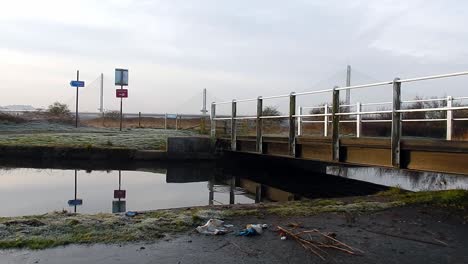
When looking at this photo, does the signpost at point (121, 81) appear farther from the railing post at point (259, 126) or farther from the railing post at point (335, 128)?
the railing post at point (335, 128)

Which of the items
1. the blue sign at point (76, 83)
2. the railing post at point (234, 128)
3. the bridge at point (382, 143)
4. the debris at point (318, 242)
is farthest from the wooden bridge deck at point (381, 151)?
the blue sign at point (76, 83)

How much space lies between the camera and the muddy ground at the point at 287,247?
511 centimetres

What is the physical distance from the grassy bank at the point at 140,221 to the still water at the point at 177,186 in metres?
2.93

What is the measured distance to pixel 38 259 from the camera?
16.3 ft

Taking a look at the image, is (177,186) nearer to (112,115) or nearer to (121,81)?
(121,81)

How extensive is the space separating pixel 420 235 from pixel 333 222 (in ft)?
3.81

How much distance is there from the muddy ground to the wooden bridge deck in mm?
1625

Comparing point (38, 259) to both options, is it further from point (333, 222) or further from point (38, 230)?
point (333, 222)

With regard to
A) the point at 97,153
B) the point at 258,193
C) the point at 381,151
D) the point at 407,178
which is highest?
the point at 381,151

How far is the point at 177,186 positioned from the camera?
45.0 ft

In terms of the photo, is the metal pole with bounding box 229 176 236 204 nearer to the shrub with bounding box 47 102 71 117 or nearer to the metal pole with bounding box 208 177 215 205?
the metal pole with bounding box 208 177 215 205

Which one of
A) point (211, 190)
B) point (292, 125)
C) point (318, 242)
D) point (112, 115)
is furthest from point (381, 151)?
point (112, 115)

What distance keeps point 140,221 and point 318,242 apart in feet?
7.73

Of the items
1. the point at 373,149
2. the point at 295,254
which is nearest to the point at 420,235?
the point at 295,254
